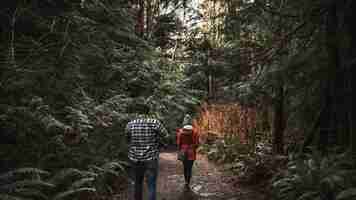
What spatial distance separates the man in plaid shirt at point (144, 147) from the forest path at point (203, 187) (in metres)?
1.93

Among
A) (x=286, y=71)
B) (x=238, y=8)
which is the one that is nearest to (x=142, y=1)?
(x=238, y=8)

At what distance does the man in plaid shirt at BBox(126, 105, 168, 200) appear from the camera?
630 cm

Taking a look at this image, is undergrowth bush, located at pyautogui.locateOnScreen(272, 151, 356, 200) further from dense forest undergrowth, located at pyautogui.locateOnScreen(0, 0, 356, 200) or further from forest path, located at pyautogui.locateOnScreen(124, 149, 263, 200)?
forest path, located at pyautogui.locateOnScreen(124, 149, 263, 200)

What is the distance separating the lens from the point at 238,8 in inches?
286

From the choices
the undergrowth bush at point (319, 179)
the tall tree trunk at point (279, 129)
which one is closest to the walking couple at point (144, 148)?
the undergrowth bush at point (319, 179)

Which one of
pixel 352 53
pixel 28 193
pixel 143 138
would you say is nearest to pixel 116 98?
pixel 143 138

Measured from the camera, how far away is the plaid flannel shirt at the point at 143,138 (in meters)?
6.30

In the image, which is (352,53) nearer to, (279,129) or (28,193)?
(279,129)

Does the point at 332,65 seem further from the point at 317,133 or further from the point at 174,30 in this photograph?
the point at 174,30

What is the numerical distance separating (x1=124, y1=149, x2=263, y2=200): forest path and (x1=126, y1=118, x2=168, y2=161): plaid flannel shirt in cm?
227

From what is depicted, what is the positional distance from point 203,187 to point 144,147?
11.8 feet

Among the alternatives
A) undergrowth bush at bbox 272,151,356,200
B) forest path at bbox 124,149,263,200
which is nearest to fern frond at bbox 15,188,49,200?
forest path at bbox 124,149,263,200

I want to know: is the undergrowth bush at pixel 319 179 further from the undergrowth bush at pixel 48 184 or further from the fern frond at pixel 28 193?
the fern frond at pixel 28 193

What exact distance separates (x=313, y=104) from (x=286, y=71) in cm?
149
